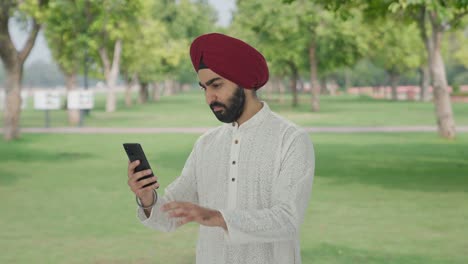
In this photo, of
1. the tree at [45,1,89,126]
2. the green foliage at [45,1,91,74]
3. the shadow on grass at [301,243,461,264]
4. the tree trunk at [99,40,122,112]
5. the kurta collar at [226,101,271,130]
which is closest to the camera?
the kurta collar at [226,101,271,130]

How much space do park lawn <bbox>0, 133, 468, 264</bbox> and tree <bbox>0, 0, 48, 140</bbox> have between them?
4358 mm

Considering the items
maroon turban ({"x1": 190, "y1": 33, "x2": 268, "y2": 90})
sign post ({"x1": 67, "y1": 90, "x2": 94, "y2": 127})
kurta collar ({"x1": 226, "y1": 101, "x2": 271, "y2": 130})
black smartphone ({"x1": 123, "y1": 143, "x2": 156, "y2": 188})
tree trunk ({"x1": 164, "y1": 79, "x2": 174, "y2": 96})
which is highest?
maroon turban ({"x1": 190, "y1": 33, "x2": 268, "y2": 90})

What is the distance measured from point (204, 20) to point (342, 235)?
9725 centimetres

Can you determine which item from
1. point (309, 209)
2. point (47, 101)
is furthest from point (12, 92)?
point (309, 209)

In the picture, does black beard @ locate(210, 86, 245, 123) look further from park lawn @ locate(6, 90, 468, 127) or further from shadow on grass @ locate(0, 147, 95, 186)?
park lawn @ locate(6, 90, 468, 127)

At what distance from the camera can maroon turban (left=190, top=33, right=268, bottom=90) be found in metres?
3.06

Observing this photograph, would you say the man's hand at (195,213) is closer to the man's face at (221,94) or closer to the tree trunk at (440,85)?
the man's face at (221,94)

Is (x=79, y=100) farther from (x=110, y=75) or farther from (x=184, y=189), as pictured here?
(x=184, y=189)

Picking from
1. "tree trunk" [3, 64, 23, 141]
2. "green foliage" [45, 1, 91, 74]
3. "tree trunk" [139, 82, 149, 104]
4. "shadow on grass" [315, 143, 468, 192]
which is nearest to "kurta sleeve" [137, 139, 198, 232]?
"shadow on grass" [315, 143, 468, 192]

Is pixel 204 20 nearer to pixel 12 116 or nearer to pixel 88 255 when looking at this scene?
pixel 12 116

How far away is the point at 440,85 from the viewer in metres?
26.4

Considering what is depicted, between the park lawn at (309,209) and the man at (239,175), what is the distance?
5625mm

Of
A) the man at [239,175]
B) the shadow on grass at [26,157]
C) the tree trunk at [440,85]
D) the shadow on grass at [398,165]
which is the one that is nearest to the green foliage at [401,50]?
the tree trunk at [440,85]

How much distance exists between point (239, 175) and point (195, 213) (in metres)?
0.41
